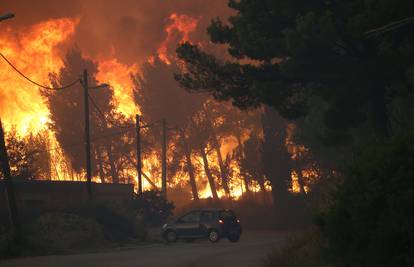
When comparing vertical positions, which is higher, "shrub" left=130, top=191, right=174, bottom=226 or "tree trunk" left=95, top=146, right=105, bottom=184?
"tree trunk" left=95, top=146, right=105, bottom=184

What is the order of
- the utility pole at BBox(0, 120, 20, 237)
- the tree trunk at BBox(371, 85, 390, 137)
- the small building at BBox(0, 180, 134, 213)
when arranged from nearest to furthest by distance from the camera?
A: the tree trunk at BBox(371, 85, 390, 137)
the utility pole at BBox(0, 120, 20, 237)
the small building at BBox(0, 180, 134, 213)

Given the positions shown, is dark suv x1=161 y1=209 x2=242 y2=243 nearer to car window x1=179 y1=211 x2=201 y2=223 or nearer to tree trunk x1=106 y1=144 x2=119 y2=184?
car window x1=179 y1=211 x2=201 y2=223

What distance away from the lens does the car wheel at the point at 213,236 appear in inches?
1489

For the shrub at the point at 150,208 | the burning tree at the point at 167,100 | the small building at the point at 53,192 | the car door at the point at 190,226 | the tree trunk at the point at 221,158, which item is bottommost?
the car door at the point at 190,226

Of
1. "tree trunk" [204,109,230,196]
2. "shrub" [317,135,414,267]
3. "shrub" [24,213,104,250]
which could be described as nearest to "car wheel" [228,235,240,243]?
"shrub" [24,213,104,250]

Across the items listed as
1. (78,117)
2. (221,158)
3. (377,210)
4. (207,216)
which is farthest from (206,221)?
(78,117)

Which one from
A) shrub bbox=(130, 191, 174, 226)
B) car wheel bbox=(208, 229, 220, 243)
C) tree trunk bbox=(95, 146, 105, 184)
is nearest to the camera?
car wheel bbox=(208, 229, 220, 243)

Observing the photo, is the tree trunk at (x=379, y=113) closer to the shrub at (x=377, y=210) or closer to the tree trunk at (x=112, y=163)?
the shrub at (x=377, y=210)

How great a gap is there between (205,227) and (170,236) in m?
2.12

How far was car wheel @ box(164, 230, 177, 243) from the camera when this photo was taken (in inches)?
1532

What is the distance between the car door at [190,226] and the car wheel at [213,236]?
0.75 meters

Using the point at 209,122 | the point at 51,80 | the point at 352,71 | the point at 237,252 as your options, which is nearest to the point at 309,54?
the point at 352,71

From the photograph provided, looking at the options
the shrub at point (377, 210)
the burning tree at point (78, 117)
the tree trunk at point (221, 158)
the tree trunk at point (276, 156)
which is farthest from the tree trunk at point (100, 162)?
the shrub at point (377, 210)

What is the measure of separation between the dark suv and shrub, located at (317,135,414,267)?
2373 centimetres
